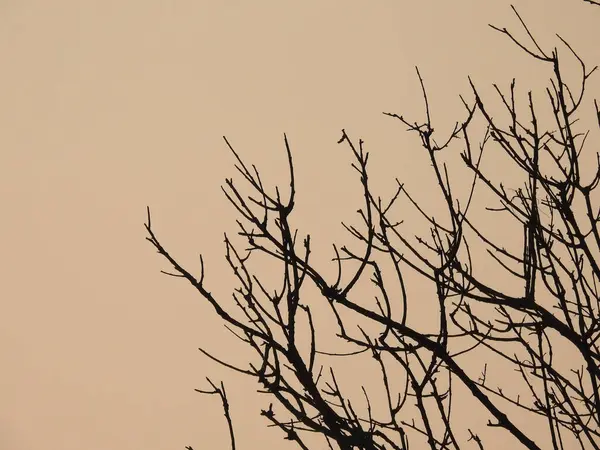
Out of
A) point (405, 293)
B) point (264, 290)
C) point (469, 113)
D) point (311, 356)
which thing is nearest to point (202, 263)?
point (264, 290)

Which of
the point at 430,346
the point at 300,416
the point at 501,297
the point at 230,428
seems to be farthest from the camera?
the point at 501,297

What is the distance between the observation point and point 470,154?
2525 millimetres

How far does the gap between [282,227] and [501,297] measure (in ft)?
3.18

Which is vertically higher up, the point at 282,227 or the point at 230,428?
the point at 282,227

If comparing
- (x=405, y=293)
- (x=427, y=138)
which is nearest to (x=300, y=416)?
(x=405, y=293)

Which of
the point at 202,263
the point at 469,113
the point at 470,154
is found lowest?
the point at 202,263

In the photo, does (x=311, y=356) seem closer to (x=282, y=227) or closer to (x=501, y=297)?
(x=282, y=227)

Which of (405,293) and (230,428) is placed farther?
(405,293)

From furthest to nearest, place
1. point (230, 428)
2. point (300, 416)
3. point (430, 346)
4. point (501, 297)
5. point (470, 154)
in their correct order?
point (470, 154) < point (501, 297) < point (430, 346) < point (300, 416) < point (230, 428)

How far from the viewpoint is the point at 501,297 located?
2.29 m

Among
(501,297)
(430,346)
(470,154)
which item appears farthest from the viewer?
(470,154)

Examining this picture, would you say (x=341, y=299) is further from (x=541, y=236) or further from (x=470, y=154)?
(x=541, y=236)

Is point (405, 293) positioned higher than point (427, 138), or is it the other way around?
point (427, 138)

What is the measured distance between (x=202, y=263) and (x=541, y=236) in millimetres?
1558
